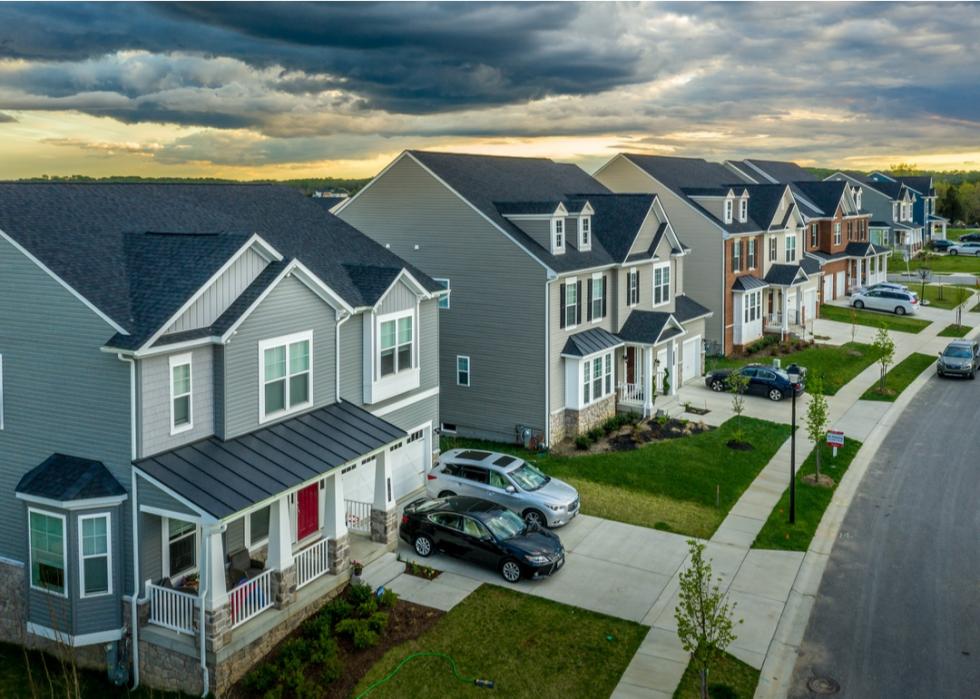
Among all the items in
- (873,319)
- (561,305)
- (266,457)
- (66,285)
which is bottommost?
(266,457)

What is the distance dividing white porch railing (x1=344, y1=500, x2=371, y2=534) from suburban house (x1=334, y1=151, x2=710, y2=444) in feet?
33.6

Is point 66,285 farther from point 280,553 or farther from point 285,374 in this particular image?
point 280,553

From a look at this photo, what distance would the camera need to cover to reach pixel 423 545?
72.1 feet

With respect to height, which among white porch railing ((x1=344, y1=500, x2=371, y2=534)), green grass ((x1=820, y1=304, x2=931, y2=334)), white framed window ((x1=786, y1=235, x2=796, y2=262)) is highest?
white framed window ((x1=786, y1=235, x2=796, y2=262))

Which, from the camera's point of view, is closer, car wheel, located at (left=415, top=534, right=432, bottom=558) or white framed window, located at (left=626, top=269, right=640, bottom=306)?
car wheel, located at (left=415, top=534, right=432, bottom=558)

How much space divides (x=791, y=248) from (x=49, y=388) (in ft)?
162

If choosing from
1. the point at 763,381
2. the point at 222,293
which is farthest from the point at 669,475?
the point at 222,293

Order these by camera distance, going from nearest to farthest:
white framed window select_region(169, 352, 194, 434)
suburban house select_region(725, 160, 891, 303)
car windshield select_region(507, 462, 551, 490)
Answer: white framed window select_region(169, 352, 194, 434) → car windshield select_region(507, 462, 551, 490) → suburban house select_region(725, 160, 891, 303)

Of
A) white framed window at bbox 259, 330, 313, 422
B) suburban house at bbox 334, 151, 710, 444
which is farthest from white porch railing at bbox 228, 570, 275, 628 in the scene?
suburban house at bbox 334, 151, 710, 444

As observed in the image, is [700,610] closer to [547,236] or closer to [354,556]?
[354,556]

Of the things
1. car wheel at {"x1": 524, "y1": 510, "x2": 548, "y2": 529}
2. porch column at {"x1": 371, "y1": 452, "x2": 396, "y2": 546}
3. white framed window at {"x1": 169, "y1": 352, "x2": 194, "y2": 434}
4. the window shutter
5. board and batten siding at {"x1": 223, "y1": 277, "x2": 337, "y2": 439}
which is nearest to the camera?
white framed window at {"x1": 169, "y1": 352, "x2": 194, "y2": 434}

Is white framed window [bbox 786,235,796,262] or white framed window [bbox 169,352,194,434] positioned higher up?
white framed window [bbox 786,235,796,262]

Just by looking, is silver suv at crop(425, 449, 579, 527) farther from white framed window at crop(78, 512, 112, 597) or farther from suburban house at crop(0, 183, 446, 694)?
white framed window at crop(78, 512, 112, 597)

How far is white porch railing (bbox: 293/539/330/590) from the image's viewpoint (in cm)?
1897
